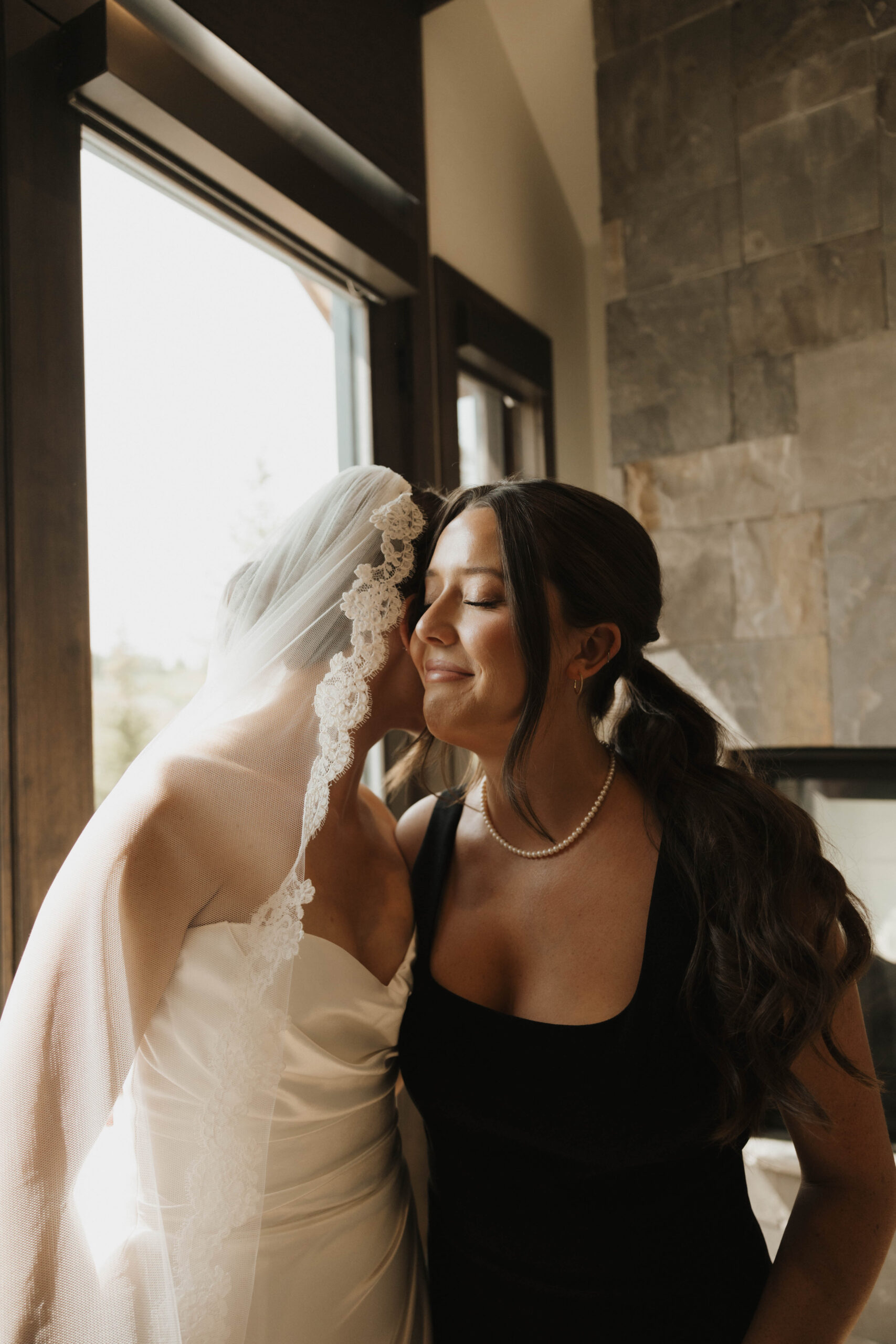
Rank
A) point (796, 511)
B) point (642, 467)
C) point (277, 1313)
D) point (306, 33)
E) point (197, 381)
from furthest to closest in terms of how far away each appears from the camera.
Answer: point (642, 467) < point (796, 511) < point (306, 33) < point (197, 381) < point (277, 1313)

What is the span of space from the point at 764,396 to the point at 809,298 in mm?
238

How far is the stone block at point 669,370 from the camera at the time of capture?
2270 millimetres

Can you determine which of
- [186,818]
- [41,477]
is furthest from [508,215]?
[186,818]

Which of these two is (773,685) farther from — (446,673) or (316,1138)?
(316,1138)

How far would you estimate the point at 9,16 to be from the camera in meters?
1.25

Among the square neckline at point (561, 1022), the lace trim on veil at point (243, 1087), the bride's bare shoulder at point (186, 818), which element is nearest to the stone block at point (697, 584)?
the square neckline at point (561, 1022)

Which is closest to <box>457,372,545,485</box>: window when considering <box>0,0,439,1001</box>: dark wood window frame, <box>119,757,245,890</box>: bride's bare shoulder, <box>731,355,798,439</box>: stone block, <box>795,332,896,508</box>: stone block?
<box>731,355,798,439</box>: stone block

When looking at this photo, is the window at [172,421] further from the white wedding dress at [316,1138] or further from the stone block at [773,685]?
the stone block at [773,685]

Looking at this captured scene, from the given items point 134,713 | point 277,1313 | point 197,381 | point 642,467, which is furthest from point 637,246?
point 277,1313

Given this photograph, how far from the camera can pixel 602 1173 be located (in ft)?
3.44

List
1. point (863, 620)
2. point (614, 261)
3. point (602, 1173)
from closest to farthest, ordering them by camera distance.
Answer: point (602, 1173)
point (863, 620)
point (614, 261)

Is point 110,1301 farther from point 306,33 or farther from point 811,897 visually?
point 306,33

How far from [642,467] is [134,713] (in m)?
1.50

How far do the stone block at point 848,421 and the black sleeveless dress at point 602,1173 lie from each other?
4.39 feet
